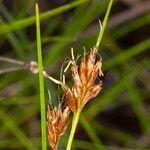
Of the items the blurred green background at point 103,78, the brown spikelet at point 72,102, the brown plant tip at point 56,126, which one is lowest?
the brown plant tip at point 56,126

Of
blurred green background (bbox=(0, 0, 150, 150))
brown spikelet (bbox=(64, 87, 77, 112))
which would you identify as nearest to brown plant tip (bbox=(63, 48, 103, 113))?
brown spikelet (bbox=(64, 87, 77, 112))

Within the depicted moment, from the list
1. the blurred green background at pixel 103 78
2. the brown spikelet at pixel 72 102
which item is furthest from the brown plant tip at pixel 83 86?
the blurred green background at pixel 103 78

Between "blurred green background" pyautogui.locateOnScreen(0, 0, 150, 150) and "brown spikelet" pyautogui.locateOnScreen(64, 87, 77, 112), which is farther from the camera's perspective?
"blurred green background" pyautogui.locateOnScreen(0, 0, 150, 150)

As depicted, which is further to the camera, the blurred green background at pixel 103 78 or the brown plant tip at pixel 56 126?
the blurred green background at pixel 103 78

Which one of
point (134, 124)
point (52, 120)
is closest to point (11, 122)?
point (134, 124)

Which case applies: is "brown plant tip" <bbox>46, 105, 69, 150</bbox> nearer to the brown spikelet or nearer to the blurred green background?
the brown spikelet

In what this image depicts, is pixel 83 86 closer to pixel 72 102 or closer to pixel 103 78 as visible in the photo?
pixel 72 102

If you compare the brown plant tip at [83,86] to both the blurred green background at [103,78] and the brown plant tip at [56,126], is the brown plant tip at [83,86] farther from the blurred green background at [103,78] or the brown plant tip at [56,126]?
the blurred green background at [103,78]

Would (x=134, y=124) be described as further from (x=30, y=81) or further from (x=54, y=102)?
(x=54, y=102)
